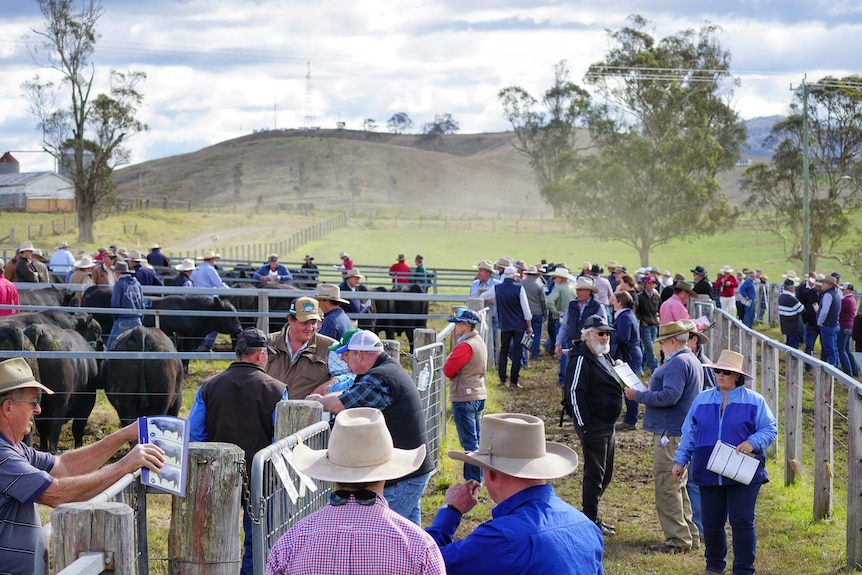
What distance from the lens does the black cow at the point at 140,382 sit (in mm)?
11094

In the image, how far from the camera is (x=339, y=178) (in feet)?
470

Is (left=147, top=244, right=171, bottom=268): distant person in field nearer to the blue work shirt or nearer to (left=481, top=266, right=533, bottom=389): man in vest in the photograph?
(left=481, top=266, right=533, bottom=389): man in vest

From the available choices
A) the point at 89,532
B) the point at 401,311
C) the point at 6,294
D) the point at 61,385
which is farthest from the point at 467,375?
the point at 401,311

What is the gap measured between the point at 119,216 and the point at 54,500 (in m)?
69.0

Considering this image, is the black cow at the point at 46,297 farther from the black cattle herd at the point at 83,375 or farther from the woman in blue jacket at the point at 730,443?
the woman in blue jacket at the point at 730,443

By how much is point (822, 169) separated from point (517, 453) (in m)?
46.4

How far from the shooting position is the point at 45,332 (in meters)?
11.3

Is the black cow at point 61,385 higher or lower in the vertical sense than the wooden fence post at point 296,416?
lower

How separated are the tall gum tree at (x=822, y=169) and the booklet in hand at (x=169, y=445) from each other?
4260 centimetres

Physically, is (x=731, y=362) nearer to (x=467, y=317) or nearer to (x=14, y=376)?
(x=467, y=317)

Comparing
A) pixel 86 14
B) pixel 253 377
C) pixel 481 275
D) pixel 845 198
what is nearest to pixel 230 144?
pixel 86 14

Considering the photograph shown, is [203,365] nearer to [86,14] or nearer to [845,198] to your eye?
[845,198]

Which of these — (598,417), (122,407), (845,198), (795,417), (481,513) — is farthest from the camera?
(845,198)

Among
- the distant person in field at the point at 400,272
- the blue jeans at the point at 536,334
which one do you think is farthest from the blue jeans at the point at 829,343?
the distant person in field at the point at 400,272
